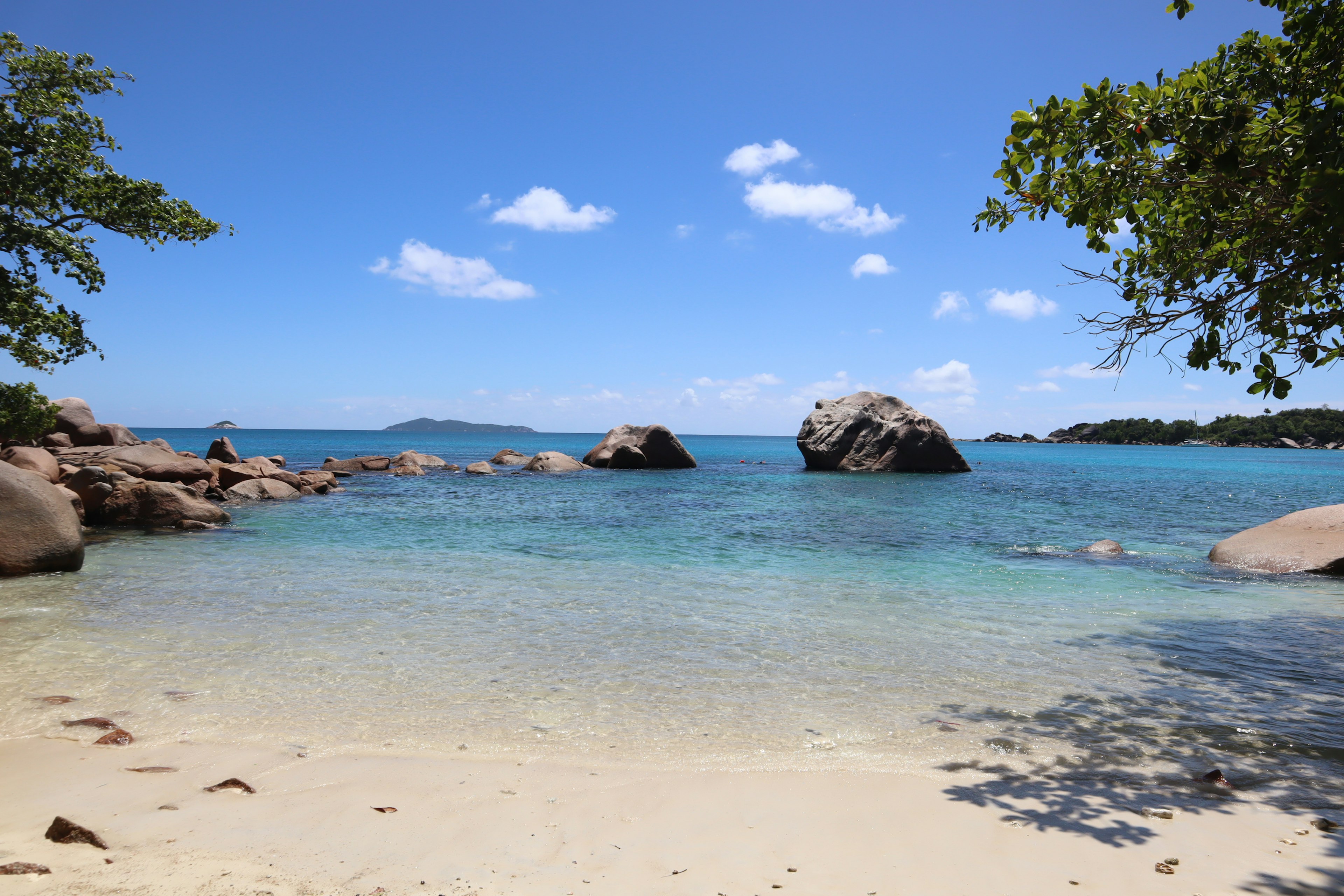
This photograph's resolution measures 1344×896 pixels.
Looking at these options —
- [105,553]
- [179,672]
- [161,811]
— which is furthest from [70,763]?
[105,553]

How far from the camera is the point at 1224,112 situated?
188 inches

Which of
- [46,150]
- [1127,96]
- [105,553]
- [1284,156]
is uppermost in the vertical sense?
[46,150]

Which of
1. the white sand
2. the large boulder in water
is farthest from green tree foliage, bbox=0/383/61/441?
the large boulder in water

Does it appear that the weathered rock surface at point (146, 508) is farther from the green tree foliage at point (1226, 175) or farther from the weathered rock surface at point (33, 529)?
the green tree foliage at point (1226, 175)

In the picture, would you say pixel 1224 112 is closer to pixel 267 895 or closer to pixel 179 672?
pixel 267 895

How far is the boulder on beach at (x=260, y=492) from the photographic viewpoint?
2322cm

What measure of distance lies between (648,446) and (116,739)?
125 feet

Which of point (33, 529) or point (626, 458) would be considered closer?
point (33, 529)

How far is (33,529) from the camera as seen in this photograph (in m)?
11.0

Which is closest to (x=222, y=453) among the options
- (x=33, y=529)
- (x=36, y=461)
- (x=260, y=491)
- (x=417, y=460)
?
(x=260, y=491)

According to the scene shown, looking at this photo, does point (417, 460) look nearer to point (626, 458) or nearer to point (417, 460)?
point (417, 460)

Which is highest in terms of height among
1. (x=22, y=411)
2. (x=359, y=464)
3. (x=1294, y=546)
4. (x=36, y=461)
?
(x=22, y=411)

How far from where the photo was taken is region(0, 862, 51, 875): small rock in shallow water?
10.6ft

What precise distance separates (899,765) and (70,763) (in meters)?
5.85
